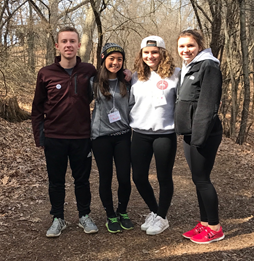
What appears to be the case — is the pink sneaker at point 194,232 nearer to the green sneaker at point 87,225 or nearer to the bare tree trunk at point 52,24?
the green sneaker at point 87,225

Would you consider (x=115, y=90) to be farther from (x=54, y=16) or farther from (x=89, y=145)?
Result: (x=54, y=16)

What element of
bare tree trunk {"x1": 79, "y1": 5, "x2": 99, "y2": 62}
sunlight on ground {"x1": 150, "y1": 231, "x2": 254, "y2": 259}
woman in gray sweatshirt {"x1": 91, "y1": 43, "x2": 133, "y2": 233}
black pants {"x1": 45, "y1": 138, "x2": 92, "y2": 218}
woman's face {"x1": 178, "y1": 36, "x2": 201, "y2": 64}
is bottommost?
sunlight on ground {"x1": 150, "y1": 231, "x2": 254, "y2": 259}

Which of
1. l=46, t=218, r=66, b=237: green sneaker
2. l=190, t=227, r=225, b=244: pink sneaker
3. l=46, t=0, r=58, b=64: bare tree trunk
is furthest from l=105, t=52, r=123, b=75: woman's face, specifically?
l=46, t=0, r=58, b=64: bare tree trunk

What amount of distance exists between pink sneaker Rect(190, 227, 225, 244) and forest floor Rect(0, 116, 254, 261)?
1.8 inches

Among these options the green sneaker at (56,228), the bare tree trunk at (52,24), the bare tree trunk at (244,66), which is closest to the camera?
the green sneaker at (56,228)

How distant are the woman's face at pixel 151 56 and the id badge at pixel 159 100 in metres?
0.32

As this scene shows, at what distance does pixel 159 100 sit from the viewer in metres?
2.76

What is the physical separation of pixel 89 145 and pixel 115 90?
64cm

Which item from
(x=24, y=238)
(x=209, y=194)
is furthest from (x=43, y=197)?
(x=209, y=194)

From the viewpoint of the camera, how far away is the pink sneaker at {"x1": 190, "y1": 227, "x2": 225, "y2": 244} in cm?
281

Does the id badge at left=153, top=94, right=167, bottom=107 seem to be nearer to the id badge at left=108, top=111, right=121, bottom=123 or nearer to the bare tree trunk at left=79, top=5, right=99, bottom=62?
the id badge at left=108, top=111, right=121, bottom=123

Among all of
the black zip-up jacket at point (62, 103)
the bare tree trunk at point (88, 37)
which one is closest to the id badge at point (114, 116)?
the black zip-up jacket at point (62, 103)

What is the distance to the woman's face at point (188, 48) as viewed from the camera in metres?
2.65

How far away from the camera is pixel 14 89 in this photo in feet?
27.0
